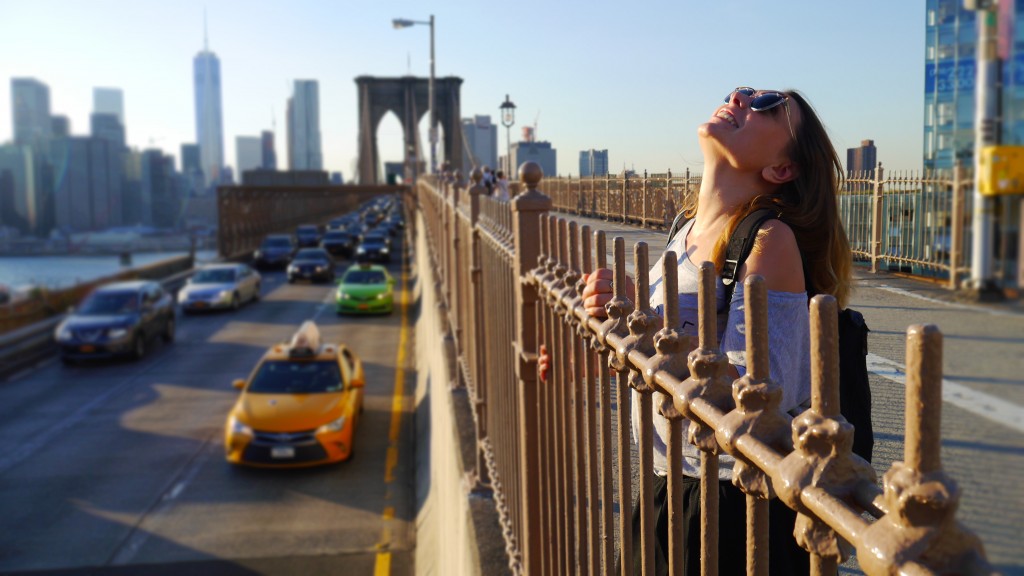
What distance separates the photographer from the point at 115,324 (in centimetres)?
1983

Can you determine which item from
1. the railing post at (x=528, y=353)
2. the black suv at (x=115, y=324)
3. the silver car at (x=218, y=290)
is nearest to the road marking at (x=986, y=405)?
the railing post at (x=528, y=353)

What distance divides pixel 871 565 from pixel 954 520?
10cm

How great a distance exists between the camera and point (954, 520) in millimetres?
833

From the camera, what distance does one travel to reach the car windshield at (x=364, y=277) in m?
27.0

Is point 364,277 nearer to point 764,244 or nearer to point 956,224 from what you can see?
point 764,244

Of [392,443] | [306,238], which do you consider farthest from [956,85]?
[306,238]

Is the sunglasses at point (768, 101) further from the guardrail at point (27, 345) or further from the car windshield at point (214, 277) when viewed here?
the car windshield at point (214, 277)

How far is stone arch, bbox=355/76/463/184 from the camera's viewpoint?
262ft

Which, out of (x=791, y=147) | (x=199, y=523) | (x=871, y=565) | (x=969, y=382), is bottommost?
(x=199, y=523)

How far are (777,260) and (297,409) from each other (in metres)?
11.5

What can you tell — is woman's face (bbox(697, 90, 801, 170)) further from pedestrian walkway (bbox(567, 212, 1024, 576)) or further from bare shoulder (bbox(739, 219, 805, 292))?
pedestrian walkway (bbox(567, 212, 1024, 576))

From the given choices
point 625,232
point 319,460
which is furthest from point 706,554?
point 319,460

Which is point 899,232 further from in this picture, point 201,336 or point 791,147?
point 201,336

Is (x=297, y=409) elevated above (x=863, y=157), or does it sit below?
below
